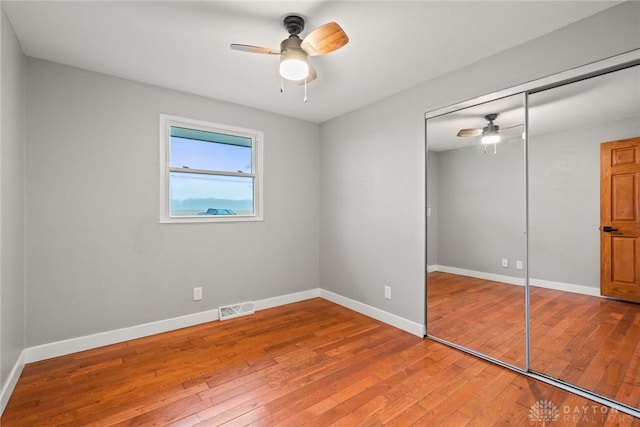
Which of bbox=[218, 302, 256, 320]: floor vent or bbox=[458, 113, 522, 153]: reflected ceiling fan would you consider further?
bbox=[218, 302, 256, 320]: floor vent

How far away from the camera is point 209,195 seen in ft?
11.1

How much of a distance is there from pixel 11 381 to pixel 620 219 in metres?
4.35

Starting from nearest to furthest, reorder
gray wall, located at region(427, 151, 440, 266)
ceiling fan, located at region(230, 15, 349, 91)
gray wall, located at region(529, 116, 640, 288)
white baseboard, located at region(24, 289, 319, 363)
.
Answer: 1. ceiling fan, located at region(230, 15, 349, 91)
2. gray wall, located at region(529, 116, 640, 288)
3. white baseboard, located at region(24, 289, 319, 363)
4. gray wall, located at region(427, 151, 440, 266)

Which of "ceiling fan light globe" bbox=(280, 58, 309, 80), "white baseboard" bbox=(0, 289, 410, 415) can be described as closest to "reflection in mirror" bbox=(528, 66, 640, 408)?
"white baseboard" bbox=(0, 289, 410, 415)

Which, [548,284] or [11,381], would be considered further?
[548,284]

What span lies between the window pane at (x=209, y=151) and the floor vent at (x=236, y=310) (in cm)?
165

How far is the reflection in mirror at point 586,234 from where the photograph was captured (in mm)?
1890

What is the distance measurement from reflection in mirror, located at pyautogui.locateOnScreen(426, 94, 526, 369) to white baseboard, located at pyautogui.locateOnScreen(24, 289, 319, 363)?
2.25 m

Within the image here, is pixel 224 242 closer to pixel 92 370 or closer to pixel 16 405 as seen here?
pixel 92 370

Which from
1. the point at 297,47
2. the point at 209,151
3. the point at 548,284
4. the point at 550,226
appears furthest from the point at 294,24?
the point at 548,284

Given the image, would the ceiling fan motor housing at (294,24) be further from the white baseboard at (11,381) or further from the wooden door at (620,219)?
the white baseboard at (11,381)

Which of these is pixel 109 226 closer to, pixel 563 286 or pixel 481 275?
pixel 481 275

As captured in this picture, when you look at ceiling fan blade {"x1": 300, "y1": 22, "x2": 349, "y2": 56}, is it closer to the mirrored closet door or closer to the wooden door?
the mirrored closet door

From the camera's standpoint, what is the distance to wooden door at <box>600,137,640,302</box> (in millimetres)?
1860
